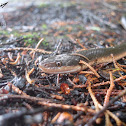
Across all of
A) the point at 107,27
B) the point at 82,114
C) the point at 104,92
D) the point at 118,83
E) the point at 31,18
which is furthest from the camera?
the point at 31,18

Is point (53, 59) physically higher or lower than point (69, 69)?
higher

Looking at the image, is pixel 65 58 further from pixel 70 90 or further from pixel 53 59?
pixel 70 90

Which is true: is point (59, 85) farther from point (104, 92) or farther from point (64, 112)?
point (104, 92)

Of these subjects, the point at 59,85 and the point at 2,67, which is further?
the point at 2,67

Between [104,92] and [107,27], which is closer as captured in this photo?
[104,92]

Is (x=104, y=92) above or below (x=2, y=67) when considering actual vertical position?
below

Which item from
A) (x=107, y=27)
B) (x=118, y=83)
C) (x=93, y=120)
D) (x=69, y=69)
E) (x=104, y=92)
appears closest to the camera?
(x=93, y=120)

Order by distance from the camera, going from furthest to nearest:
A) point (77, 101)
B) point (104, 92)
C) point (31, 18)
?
point (31, 18) → point (104, 92) → point (77, 101)

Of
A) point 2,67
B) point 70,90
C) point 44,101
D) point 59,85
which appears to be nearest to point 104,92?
point 70,90

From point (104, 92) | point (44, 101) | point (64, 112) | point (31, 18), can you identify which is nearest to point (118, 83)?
point (104, 92)
